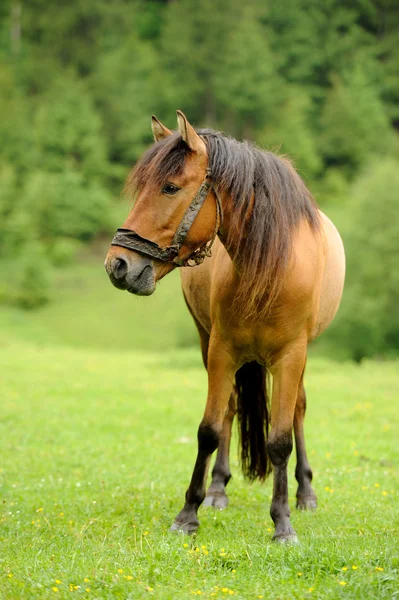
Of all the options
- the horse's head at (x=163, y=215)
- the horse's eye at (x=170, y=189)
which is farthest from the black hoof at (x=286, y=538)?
the horse's eye at (x=170, y=189)

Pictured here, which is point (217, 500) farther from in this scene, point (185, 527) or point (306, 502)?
point (185, 527)

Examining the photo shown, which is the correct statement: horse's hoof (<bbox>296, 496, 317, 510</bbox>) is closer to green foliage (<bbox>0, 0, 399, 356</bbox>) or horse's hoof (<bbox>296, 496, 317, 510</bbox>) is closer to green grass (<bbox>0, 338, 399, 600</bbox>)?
green grass (<bbox>0, 338, 399, 600</bbox>)

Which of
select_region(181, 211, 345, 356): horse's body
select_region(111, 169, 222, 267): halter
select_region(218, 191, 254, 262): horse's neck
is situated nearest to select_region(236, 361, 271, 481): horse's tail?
select_region(181, 211, 345, 356): horse's body

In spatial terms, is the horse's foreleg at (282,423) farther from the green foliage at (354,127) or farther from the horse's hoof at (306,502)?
the green foliage at (354,127)

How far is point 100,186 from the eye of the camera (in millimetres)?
62469

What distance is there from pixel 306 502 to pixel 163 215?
3195 mm

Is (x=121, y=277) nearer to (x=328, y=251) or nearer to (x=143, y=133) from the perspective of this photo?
(x=328, y=251)

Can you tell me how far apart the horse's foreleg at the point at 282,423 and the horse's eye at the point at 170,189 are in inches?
57.8

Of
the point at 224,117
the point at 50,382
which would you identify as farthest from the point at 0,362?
the point at 224,117

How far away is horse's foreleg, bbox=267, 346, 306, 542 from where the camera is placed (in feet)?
17.2

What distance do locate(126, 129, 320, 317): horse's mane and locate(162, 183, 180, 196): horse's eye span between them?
0.17m

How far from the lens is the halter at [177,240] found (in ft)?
15.2

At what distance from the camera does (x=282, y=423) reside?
5.30m

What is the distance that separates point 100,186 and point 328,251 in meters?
57.7
